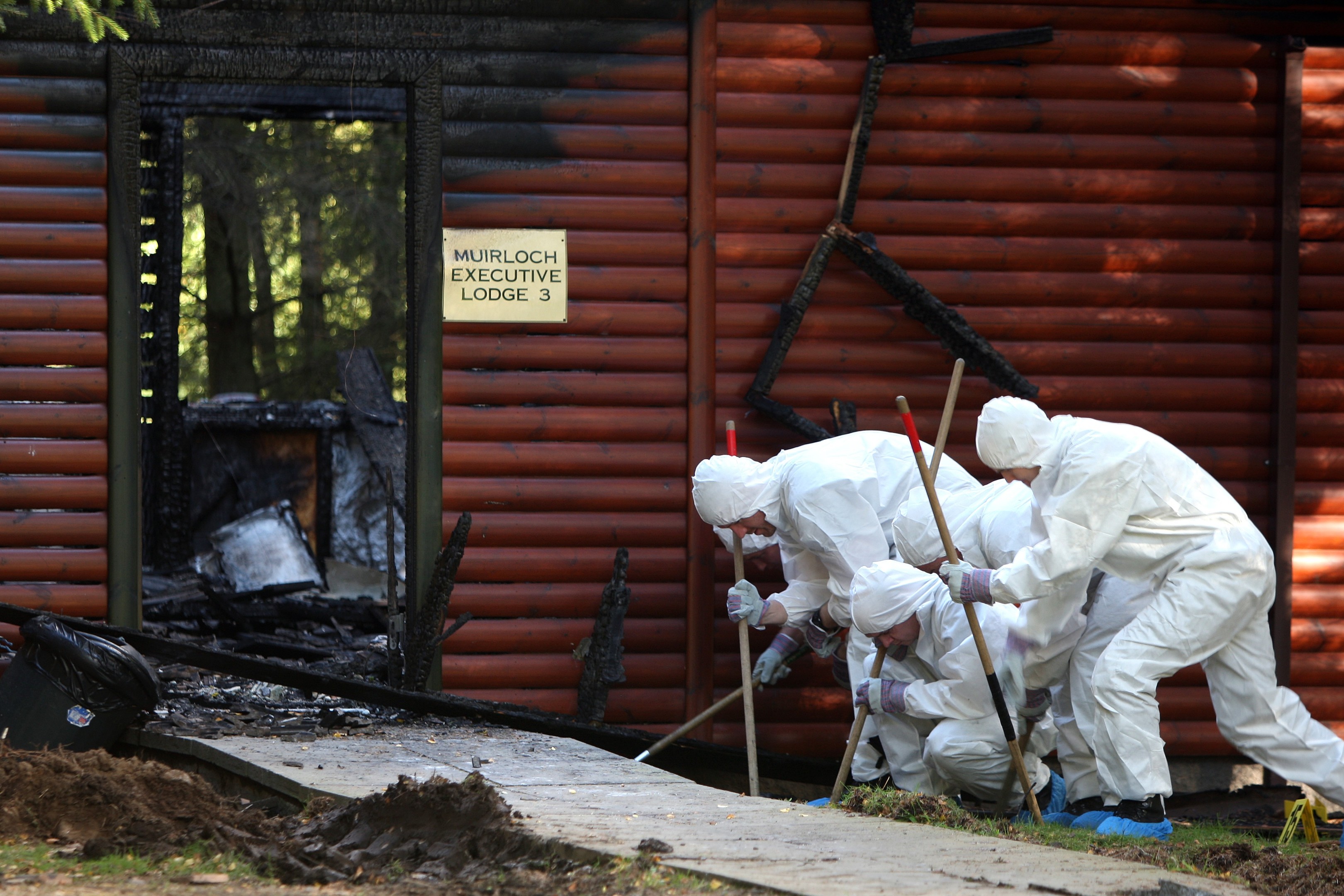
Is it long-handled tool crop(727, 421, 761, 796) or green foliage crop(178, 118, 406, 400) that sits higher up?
green foliage crop(178, 118, 406, 400)

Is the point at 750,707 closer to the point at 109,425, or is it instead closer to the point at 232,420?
the point at 109,425

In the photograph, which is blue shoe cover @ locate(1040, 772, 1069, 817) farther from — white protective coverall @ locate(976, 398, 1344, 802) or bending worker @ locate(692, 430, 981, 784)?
bending worker @ locate(692, 430, 981, 784)

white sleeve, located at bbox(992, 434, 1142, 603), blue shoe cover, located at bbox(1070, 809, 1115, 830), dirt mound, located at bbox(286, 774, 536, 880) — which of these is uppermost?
white sleeve, located at bbox(992, 434, 1142, 603)

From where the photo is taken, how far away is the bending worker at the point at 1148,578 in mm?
5355

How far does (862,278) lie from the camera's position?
7.24 metres

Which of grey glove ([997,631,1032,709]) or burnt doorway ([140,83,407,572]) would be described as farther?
burnt doorway ([140,83,407,572])

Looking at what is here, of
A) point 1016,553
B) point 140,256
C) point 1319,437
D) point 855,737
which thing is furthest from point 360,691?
point 1319,437

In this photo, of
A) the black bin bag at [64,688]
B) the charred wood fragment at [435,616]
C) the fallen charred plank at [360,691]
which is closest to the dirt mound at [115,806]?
the black bin bag at [64,688]

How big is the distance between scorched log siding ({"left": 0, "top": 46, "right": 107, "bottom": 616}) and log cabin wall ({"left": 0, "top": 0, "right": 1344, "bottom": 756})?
22mm

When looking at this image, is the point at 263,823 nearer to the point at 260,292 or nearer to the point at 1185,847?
the point at 1185,847

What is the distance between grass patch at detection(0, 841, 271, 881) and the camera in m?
3.87

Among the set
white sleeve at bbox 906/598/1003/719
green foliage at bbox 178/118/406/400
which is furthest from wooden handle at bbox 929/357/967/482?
green foliage at bbox 178/118/406/400

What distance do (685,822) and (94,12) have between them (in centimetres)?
436

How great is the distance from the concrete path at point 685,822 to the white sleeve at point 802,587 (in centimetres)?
132
